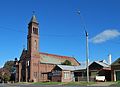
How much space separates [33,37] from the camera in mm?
89500

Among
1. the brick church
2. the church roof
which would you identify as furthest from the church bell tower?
the church roof

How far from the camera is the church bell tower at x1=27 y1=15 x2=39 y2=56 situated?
89.2 meters

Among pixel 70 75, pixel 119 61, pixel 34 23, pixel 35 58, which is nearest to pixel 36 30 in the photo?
pixel 34 23

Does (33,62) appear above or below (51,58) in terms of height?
below

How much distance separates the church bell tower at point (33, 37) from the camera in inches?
3511

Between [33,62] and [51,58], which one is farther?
[51,58]

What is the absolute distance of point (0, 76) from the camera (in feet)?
306

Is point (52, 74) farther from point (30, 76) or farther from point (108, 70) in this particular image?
point (108, 70)

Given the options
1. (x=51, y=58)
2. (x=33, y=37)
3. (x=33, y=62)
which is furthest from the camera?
(x=51, y=58)

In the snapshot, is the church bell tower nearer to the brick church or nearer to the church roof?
the brick church

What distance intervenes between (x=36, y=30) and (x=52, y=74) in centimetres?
1784

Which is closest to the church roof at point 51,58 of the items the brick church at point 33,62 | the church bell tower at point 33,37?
the brick church at point 33,62

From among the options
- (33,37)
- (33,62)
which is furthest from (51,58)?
(33,37)

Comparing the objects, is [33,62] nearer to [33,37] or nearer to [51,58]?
[33,37]
